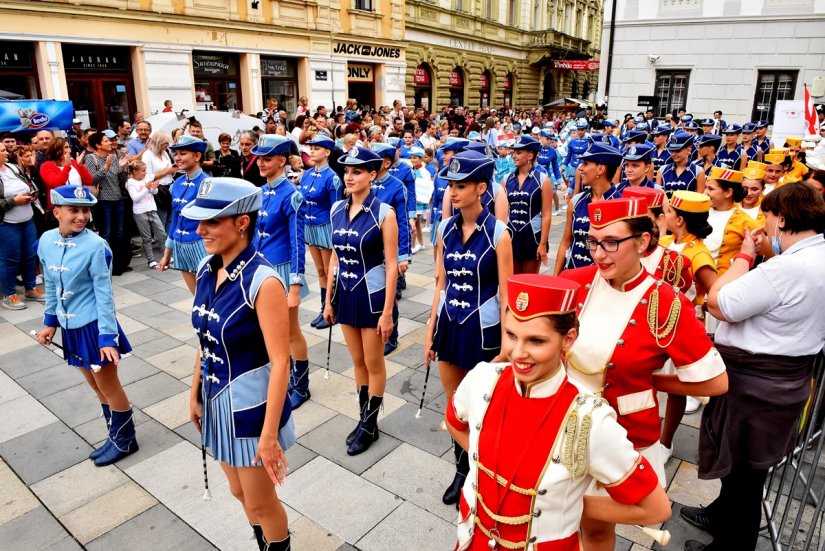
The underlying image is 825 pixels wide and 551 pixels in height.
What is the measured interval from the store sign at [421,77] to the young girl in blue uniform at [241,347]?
27.6 metres

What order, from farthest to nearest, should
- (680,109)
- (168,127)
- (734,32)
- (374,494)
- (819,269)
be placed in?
(680,109) < (734,32) < (168,127) < (374,494) < (819,269)

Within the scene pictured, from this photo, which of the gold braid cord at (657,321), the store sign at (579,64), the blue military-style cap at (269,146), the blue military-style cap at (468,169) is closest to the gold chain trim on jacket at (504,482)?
the gold braid cord at (657,321)

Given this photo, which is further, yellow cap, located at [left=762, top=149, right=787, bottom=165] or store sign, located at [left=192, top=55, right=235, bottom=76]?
store sign, located at [left=192, top=55, right=235, bottom=76]

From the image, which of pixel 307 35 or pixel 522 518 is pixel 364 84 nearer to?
pixel 307 35

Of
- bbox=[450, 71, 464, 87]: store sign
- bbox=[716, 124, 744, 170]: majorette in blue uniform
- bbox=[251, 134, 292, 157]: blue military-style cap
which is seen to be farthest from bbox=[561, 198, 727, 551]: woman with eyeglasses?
bbox=[450, 71, 464, 87]: store sign

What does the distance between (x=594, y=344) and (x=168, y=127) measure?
12049 millimetres

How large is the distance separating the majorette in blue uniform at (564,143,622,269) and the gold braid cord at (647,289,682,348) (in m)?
2.70

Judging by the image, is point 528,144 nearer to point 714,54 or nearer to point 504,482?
point 504,482

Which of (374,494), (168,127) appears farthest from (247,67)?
(374,494)

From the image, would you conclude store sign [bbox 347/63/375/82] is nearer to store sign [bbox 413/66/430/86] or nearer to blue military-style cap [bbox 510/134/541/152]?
store sign [bbox 413/66/430/86]

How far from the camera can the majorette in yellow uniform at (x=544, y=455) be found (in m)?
1.85

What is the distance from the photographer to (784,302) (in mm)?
2842

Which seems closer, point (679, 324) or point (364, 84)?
point (679, 324)

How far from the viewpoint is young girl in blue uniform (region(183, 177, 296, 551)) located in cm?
271
